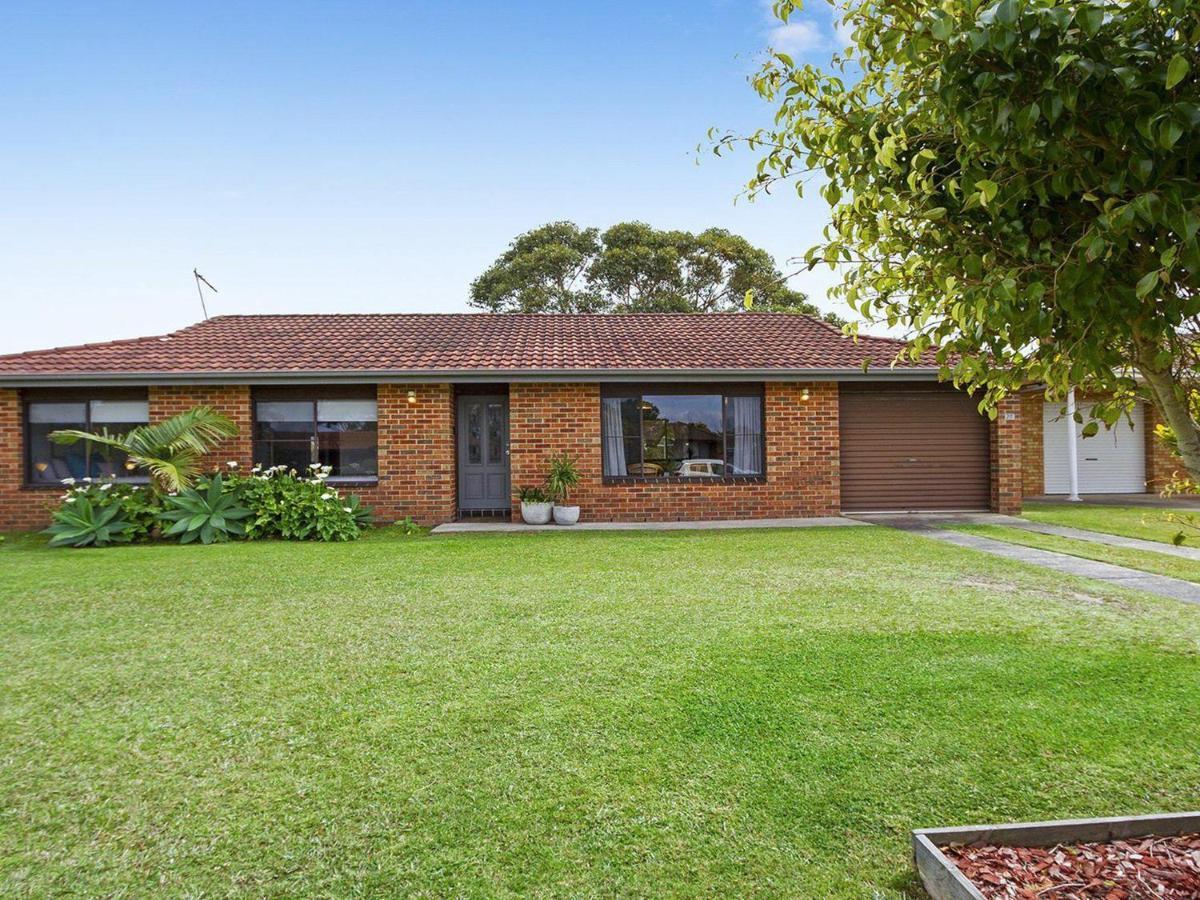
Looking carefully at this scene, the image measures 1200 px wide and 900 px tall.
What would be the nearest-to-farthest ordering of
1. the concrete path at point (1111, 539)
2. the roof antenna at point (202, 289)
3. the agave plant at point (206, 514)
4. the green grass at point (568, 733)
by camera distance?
the green grass at point (568, 733) < the concrete path at point (1111, 539) < the agave plant at point (206, 514) < the roof antenna at point (202, 289)

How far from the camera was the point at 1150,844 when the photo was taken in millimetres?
2348

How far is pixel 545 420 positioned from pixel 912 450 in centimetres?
717

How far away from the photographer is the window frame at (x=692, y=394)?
1266cm

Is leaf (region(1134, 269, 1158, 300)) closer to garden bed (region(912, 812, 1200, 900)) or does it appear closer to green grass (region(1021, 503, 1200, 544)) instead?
garden bed (region(912, 812, 1200, 900))

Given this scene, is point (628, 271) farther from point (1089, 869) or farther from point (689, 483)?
point (1089, 869)

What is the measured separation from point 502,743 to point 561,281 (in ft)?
101

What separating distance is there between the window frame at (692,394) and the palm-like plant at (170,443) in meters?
6.82

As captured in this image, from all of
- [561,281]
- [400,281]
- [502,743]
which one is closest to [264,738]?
[502,743]

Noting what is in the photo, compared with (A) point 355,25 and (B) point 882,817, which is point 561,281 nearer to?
(A) point 355,25

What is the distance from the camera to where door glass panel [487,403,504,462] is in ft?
43.6

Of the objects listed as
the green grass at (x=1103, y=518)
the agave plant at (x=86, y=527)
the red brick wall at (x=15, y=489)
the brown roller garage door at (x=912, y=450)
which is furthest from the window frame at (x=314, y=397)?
the green grass at (x=1103, y=518)

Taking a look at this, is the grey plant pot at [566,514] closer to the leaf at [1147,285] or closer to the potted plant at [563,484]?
the potted plant at [563,484]

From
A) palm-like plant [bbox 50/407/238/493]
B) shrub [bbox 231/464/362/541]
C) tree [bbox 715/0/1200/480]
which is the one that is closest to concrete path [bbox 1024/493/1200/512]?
shrub [bbox 231/464/362/541]

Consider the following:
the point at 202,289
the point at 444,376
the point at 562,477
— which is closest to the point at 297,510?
the point at 444,376
